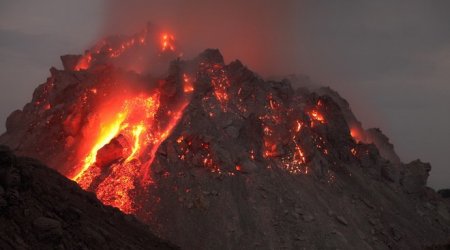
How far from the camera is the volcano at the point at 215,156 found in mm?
61656

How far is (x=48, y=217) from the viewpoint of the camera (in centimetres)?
3222

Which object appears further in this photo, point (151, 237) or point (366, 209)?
point (366, 209)

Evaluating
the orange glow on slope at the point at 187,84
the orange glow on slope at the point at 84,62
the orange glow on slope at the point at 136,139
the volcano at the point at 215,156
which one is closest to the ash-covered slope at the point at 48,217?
the volcano at the point at 215,156

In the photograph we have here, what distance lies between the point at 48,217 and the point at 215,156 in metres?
35.5

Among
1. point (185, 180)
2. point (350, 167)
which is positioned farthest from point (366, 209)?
point (185, 180)

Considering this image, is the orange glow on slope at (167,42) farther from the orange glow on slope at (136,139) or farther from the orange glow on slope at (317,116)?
the orange glow on slope at (317,116)

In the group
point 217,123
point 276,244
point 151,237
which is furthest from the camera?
point 217,123

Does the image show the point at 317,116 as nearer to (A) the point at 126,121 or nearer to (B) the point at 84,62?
(A) the point at 126,121

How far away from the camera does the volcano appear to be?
61.7m

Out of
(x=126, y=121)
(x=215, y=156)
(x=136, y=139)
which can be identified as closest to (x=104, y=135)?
(x=126, y=121)

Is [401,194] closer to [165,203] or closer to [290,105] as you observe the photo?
[290,105]

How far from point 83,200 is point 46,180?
368 cm

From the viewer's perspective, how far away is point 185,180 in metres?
64.8

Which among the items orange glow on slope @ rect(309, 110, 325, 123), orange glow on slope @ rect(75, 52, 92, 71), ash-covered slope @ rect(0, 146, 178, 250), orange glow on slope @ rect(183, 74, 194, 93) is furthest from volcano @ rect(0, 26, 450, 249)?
ash-covered slope @ rect(0, 146, 178, 250)
